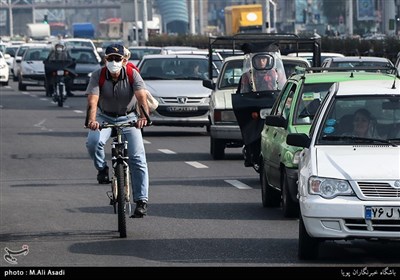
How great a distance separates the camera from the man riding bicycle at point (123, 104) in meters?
13.6

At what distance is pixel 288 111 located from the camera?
15.4m

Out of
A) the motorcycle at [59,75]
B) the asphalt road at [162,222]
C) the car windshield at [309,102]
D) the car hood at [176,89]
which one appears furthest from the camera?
the motorcycle at [59,75]

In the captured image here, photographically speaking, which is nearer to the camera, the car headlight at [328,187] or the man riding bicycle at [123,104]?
the car headlight at [328,187]

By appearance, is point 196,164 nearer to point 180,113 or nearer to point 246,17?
point 180,113

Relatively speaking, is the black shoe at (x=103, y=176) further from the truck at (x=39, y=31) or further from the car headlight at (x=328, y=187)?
the truck at (x=39, y=31)

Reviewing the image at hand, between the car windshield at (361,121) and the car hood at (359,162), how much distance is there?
0.22m

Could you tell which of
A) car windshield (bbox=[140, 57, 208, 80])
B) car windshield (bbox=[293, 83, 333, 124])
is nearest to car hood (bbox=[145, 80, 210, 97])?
car windshield (bbox=[140, 57, 208, 80])

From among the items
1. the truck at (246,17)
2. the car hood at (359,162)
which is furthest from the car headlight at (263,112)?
the truck at (246,17)

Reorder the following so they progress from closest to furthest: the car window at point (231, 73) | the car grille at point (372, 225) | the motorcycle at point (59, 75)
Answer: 1. the car grille at point (372, 225)
2. the car window at point (231, 73)
3. the motorcycle at point (59, 75)

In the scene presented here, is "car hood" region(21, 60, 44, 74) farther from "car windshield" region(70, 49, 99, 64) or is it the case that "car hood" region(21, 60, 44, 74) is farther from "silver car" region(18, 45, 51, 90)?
"car windshield" region(70, 49, 99, 64)

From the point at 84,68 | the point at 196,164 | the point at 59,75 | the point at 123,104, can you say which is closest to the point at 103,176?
the point at 123,104

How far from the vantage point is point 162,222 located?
579 inches

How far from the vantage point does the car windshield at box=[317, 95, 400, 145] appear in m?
12.1
